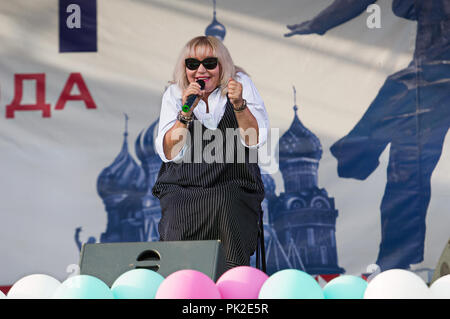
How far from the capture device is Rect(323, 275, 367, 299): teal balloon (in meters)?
1.31

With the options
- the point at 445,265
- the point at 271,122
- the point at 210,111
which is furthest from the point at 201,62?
the point at 271,122

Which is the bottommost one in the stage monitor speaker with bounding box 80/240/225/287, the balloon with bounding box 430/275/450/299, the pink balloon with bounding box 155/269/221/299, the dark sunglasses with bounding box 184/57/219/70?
the balloon with bounding box 430/275/450/299

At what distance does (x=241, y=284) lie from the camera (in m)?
1.29

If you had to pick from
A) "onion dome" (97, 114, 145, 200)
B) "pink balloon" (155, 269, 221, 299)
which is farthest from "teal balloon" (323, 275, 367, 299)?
"onion dome" (97, 114, 145, 200)

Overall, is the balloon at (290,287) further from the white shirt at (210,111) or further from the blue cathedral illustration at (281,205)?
the blue cathedral illustration at (281,205)

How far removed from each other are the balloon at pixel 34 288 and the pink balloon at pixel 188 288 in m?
0.34

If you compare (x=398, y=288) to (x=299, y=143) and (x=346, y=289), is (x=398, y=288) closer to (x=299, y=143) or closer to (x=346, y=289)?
(x=346, y=289)

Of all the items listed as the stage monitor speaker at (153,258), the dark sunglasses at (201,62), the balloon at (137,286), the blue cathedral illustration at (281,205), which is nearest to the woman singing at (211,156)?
the dark sunglasses at (201,62)

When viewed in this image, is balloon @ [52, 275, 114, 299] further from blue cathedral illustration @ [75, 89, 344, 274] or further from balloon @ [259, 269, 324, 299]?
blue cathedral illustration @ [75, 89, 344, 274]

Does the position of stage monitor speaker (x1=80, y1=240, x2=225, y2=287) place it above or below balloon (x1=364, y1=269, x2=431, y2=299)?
above

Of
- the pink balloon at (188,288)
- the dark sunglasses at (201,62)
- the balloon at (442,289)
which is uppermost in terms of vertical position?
the dark sunglasses at (201,62)

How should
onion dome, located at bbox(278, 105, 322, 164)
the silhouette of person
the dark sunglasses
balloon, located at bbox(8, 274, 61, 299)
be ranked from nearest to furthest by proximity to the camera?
→ 1. balloon, located at bbox(8, 274, 61, 299)
2. the dark sunglasses
3. the silhouette of person
4. onion dome, located at bbox(278, 105, 322, 164)

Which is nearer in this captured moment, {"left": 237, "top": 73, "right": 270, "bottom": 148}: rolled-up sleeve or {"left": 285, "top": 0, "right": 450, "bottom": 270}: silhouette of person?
{"left": 237, "top": 73, "right": 270, "bottom": 148}: rolled-up sleeve

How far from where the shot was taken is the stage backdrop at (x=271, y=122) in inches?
142
